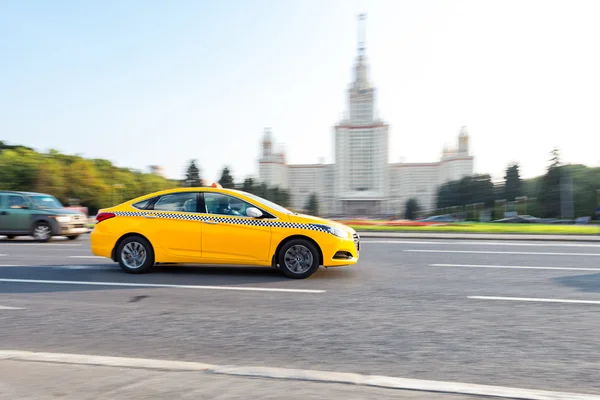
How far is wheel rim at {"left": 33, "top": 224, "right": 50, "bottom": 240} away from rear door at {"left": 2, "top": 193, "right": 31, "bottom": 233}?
27cm

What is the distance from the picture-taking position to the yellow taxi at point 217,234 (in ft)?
25.6

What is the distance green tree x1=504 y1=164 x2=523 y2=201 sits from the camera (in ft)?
114

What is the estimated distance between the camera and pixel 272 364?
150 inches

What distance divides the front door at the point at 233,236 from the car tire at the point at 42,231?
34.1 feet

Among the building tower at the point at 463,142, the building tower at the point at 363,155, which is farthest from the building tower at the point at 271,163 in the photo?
the building tower at the point at 463,142

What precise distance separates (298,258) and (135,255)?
2.94 metres

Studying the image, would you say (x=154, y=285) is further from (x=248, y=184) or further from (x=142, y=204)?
(x=248, y=184)

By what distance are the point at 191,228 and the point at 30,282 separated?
275 cm

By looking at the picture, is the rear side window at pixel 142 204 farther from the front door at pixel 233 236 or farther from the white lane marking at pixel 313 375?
the white lane marking at pixel 313 375

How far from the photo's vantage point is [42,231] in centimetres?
1580

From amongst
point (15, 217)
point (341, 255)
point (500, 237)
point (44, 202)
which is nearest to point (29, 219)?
point (15, 217)

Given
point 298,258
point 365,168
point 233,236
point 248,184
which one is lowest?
point 298,258

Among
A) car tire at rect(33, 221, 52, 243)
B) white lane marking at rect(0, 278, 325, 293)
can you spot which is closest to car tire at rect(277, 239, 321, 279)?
white lane marking at rect(0, 278, 325, 293)

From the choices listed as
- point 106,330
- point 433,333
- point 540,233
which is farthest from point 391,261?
point 540,233
